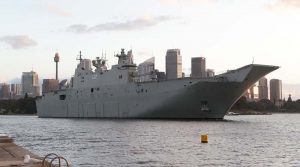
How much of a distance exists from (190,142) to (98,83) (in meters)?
58.2

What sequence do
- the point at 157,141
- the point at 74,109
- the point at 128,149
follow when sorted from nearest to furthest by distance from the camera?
the point at 128,149 → the point at 157,141 → the point at 74,109

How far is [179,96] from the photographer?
7538cm

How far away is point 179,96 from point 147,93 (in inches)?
316

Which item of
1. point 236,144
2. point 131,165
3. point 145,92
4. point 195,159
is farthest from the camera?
point 145,92

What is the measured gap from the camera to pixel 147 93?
81188 millimetres

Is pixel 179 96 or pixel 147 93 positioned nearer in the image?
pixel 179 96

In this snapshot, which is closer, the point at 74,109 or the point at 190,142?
the point at 190,142

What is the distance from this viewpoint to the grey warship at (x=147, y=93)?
73.9 metres

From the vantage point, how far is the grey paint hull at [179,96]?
2896 inches

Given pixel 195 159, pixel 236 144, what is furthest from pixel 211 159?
pixel 236 144

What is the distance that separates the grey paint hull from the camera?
73562mm

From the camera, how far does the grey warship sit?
73938mm

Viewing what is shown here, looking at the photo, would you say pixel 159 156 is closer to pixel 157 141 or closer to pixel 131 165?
pixel 131 165

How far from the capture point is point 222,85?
241 feet
